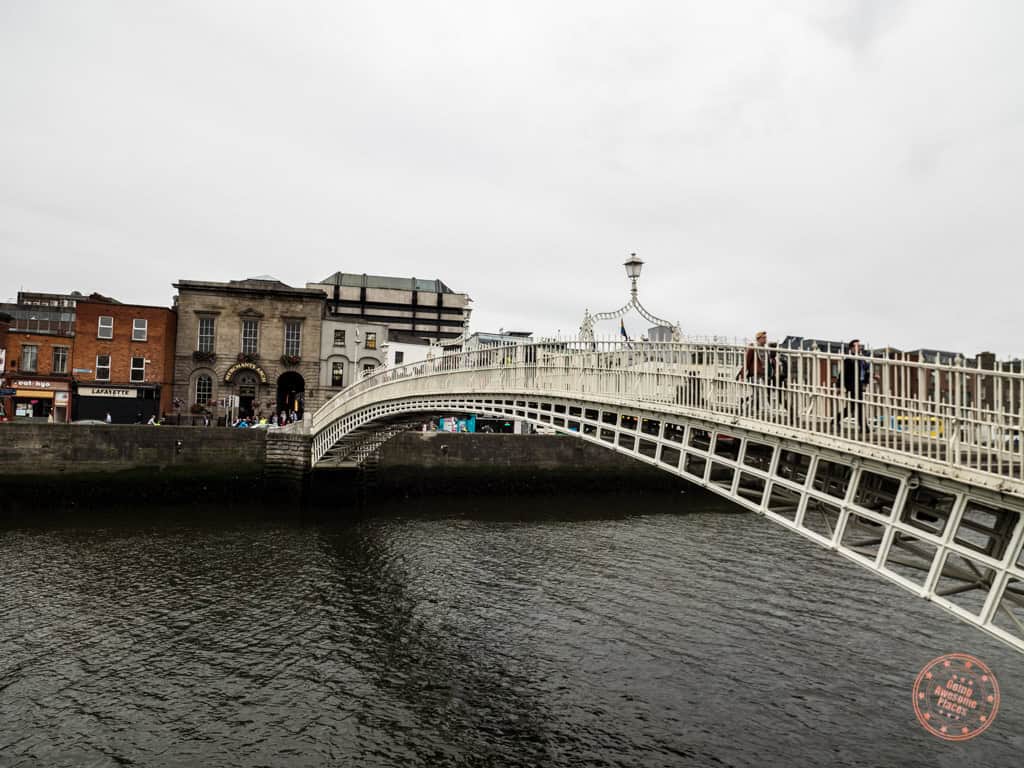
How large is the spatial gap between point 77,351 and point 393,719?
37.8 m

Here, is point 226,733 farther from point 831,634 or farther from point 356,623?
point 831,634

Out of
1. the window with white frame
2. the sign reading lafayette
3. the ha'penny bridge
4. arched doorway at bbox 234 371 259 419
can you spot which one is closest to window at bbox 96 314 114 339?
the window with white frame

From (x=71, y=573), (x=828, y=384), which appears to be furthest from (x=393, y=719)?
(x=71, y=573)

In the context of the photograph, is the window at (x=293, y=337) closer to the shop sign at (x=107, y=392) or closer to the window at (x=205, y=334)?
the window at (x=205, y=334)

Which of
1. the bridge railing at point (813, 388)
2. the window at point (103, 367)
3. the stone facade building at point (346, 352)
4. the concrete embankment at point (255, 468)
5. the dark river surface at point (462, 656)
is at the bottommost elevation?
the dark river surface at point (462, 656)

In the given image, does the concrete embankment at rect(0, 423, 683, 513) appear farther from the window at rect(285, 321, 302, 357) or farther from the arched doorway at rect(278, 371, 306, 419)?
the arched doorway at rect(278, 371, 306, 419)

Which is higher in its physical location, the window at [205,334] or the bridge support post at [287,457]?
the window at [205,334]

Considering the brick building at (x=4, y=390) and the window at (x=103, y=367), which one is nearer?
the brick building at (x=4, y=390)

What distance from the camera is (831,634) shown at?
13.4 metres

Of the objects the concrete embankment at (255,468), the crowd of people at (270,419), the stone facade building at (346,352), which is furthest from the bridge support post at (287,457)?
the stone facade building at (346,352)

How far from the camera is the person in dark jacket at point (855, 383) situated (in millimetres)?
7664

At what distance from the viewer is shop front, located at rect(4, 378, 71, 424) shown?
36250 mm

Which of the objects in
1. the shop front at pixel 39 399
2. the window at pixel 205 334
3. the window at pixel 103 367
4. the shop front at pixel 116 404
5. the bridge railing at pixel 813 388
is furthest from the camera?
the window at pixel 205 334

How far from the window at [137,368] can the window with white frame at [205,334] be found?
3.42m
